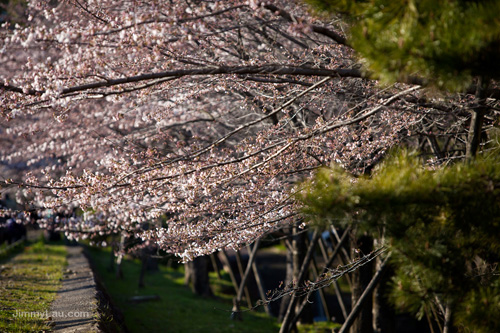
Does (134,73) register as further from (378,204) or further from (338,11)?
(378,204)

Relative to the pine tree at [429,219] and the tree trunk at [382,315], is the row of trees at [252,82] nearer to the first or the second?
the pine tree at [429,219]

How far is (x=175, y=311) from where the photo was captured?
12297 mm

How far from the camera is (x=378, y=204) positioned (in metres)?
A: 2.95

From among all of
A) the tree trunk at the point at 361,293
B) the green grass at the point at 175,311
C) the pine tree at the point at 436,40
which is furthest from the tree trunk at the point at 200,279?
the pine tree at the point at 436,40

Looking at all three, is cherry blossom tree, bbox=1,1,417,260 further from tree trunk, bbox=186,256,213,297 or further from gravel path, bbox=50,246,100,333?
tree trunk, bbox=186,256,213,297

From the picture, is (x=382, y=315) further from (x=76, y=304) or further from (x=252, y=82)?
(x=252, y=82)

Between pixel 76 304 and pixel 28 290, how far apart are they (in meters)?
1.84

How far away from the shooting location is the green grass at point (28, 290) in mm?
5965

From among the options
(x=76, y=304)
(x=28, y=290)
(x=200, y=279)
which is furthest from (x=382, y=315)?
(x=200, y=279)

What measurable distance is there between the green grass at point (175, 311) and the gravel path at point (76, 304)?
1422mm

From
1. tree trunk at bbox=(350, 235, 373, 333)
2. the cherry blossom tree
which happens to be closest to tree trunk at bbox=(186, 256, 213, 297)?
tree trunk at bbox=(350, 235, 373, 333)

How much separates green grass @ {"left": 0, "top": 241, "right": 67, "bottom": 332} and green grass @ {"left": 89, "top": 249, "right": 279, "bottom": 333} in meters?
1.82

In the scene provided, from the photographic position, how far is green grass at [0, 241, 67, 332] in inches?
235

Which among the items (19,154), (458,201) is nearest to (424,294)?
(458,201)
